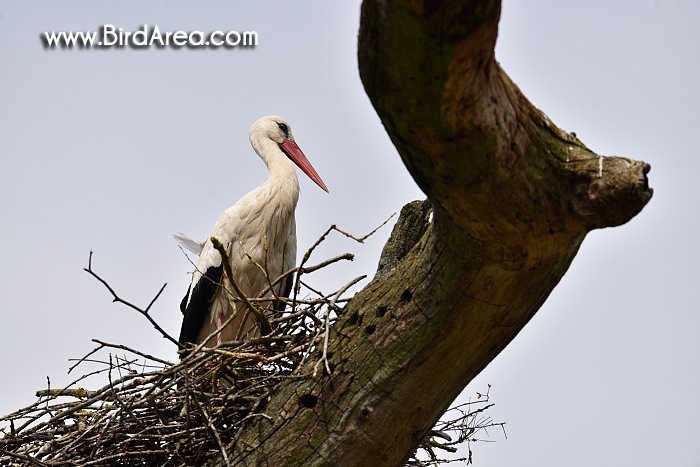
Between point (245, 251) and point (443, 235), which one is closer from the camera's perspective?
point (443, 235)

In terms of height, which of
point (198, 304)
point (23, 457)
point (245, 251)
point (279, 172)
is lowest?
point (23, 457)

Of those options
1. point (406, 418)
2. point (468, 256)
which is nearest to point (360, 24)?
point (468, 256)

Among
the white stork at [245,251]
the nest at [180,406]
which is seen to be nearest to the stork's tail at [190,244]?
the white stork at [245,251]

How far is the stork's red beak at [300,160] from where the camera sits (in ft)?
20.0

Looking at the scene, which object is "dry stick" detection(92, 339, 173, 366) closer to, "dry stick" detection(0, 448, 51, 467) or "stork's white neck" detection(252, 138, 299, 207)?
"dry stick" detection(0, 448, 51, 467)

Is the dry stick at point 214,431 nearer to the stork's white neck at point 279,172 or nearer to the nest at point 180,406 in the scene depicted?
the nest at point 180,406

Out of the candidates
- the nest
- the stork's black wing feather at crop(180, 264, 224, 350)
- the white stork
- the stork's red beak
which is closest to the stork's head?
the stork's red beak

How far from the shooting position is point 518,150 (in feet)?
7.22

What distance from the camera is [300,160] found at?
20.0 ft

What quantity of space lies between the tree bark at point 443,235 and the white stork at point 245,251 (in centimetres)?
226

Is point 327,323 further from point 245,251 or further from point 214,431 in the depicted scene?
point 245,251

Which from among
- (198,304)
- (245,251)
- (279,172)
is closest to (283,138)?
→ (279,172)

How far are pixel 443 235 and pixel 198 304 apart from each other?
311cm

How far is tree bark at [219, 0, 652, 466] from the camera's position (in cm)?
191
